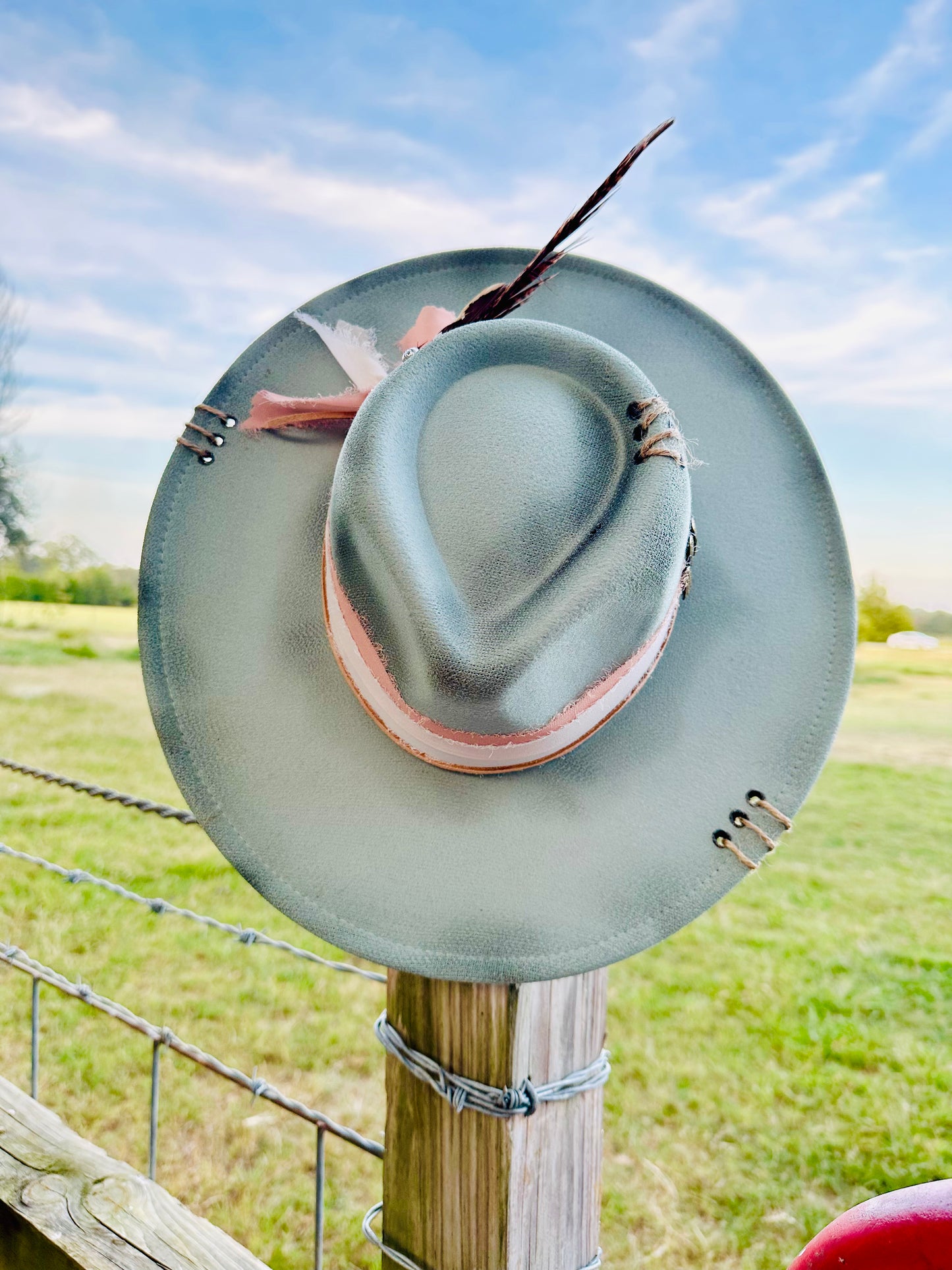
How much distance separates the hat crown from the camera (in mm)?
578

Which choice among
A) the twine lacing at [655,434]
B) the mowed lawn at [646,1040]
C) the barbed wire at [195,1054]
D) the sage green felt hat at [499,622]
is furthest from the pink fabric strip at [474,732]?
the mowed lawn at [646,1040]

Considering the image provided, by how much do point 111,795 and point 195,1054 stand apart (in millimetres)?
351

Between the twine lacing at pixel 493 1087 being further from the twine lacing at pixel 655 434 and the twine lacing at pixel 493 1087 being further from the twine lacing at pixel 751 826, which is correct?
the twine lacing at pixel 655 434

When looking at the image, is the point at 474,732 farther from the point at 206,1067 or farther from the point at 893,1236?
the point at 206,1067

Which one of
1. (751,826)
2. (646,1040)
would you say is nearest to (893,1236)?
(751,826)

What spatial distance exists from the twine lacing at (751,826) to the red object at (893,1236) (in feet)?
0.93

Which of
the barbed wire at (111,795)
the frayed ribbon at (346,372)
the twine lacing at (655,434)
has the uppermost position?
the frayed ribbon at (346,372)

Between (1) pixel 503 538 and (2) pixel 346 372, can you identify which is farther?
(2) pixel 346 372

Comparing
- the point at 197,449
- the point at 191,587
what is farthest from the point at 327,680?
the point at 197,449

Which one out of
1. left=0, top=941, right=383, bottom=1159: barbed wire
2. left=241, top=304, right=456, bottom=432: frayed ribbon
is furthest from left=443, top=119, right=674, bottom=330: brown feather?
left=0, top=941, right=383, bottom=1159: barbed wire

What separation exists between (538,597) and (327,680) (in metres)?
0.25

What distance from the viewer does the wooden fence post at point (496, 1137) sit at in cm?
67

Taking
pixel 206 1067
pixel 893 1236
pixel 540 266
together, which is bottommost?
pixel 206 1067

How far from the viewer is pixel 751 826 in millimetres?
701
